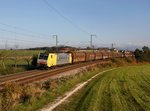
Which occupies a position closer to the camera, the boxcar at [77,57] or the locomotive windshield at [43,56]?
the locomotive windshield at [43,56]

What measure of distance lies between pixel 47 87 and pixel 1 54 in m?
25.3

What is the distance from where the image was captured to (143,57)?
117m

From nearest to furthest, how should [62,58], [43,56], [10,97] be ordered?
[10,97]
[43,56]
[62,58]

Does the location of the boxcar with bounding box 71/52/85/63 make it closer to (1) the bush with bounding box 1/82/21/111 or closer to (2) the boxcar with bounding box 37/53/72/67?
(2) the boxcar with bounding box 37/53/72/67

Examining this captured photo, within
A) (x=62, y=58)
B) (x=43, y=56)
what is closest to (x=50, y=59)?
(x=43, y=56)

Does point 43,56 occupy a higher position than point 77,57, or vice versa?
point 43,56

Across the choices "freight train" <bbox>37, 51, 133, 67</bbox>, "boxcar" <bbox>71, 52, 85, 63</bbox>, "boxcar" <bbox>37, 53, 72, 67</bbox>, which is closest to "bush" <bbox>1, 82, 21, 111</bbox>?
"boxcar" <bbox>37, 53, 72, 67</bbox>

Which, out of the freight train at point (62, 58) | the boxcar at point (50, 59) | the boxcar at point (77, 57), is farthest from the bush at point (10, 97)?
the boxcar at point (77, 57)

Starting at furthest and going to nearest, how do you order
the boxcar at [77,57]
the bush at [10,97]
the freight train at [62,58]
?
the boxcar at [77,57]
the freight train at [62,58]
the bush at [10,97]

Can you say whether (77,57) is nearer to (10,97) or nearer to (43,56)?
(43,56)

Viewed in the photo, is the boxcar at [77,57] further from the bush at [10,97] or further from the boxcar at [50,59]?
the bush at [10,97]

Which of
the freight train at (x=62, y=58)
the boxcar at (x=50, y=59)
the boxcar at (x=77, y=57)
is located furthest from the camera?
the boxcar at (x=77, y=57)

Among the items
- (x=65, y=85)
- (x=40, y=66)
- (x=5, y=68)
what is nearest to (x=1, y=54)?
(x=5, y=68)

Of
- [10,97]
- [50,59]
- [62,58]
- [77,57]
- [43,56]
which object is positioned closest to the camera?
[10,97]
